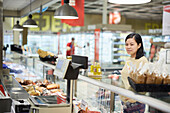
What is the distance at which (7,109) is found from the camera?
2.08 metres

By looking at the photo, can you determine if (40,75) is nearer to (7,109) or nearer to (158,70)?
(7,109)

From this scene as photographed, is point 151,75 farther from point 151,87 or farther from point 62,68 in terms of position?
point 62,68

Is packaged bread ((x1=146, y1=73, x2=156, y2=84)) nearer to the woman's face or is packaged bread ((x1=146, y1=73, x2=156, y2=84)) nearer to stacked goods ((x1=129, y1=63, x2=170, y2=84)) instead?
stacked goods ((x1=129, y1=63, x2=170, y2=84))

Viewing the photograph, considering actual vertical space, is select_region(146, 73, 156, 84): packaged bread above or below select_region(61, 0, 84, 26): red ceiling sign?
below

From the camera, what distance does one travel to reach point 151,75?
1812mm

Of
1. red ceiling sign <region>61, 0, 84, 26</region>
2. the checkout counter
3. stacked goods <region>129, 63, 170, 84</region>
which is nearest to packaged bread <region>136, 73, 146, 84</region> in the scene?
stacked goods <region>129, 63, 170, 84</region>

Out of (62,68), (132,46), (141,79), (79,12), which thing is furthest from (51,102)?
(79,12)

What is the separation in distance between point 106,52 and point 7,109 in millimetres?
10143

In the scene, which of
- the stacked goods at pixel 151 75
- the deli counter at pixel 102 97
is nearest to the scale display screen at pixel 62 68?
the deli counter at pixel 102 97

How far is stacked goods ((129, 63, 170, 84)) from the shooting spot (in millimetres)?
1799

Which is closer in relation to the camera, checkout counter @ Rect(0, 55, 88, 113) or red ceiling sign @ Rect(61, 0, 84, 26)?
checkout counter @ Rect(0, 55, 88, 113)

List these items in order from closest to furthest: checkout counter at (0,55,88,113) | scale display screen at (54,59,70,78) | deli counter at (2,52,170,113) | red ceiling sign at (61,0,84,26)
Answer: deli counter at (2,52,170,113), checkout counter at (0,55,88,113), scale display screen at (54,59,70,78), red ceiling sign at (61,0,84,26)

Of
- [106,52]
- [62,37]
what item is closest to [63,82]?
[106,52]

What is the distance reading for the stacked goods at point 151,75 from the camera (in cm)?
180
